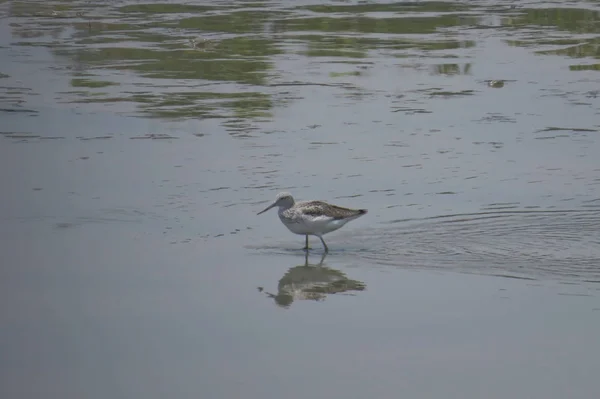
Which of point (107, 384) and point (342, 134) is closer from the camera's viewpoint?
point (107, 384)

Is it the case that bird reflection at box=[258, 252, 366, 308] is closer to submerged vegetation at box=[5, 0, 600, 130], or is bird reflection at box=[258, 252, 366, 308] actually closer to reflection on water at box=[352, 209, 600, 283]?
reflection on water at box=[352, 209, 600, 283]

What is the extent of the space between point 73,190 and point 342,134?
12.3 feet

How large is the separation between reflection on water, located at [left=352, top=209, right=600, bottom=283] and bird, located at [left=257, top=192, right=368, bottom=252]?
30 cm

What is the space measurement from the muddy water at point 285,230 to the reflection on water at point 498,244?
33 millimetres

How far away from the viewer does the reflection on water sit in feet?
34.4

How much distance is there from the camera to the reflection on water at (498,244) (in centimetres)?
1050

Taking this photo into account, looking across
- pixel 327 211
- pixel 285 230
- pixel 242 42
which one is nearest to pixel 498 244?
pixel 327 211

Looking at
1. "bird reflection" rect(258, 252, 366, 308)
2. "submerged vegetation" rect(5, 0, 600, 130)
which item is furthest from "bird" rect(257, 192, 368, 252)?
"submerged vegetation" rect(5, 0, 600, 130)

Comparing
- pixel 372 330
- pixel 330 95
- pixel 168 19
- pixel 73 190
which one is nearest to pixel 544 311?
pixel 372 330

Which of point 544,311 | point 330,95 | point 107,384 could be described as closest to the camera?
point 107,384

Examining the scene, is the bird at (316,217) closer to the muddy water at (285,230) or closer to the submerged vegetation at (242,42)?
the muddy water at (285,230)

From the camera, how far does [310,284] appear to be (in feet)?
33.8

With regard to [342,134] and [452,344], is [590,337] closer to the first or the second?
[452,344]

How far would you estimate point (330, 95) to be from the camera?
1797 centimetres
